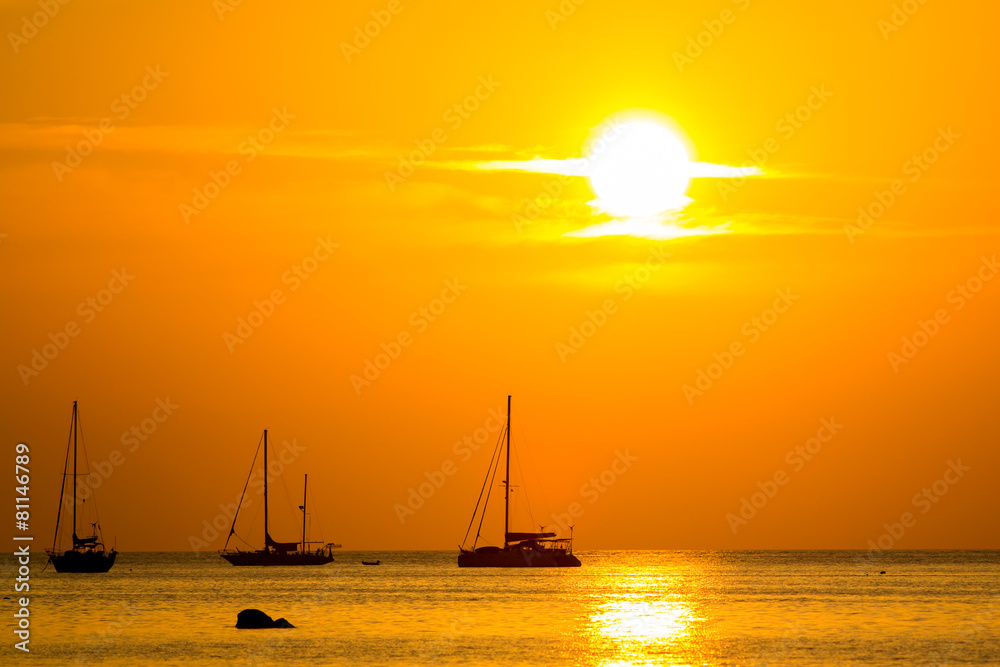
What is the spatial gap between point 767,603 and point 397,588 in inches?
1781

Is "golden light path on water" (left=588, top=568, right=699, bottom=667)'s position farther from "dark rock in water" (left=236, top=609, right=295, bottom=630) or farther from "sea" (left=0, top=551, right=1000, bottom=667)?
"dark rock in water" (left=236, top=609, right=295, bottom=630)

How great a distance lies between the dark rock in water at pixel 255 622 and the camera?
272ft

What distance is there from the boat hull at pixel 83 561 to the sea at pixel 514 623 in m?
2.13

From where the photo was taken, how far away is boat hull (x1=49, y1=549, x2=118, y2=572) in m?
156

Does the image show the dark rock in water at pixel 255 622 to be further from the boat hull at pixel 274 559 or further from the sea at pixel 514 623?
the boat hull at pixel 274 559

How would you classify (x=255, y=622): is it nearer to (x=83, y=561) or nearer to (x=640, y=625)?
(x=640, y=625)

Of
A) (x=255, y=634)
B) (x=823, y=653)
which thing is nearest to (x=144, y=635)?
(x=255, y=634)

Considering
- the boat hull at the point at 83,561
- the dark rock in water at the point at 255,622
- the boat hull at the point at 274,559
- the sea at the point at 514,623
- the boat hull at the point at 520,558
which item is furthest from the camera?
the boat hull at the point at 274,559

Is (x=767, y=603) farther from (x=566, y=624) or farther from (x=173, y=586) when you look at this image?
(x=173, y=586)

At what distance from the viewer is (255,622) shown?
83.4 metres

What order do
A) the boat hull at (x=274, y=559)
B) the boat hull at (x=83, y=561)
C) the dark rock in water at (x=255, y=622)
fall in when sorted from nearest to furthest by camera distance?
1. the dark rock in water at (x=255, y=622)
2. the boat hull at (x=83, y=561)
3. the boat hull at (x=274, y=559)

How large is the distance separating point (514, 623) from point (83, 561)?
82252mm

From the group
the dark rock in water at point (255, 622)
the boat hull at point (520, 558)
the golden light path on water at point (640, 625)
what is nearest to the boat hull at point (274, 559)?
the boat hull at point (520, 558)

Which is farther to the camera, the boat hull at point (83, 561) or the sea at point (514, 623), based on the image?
the boat hull at point (83, 561)
